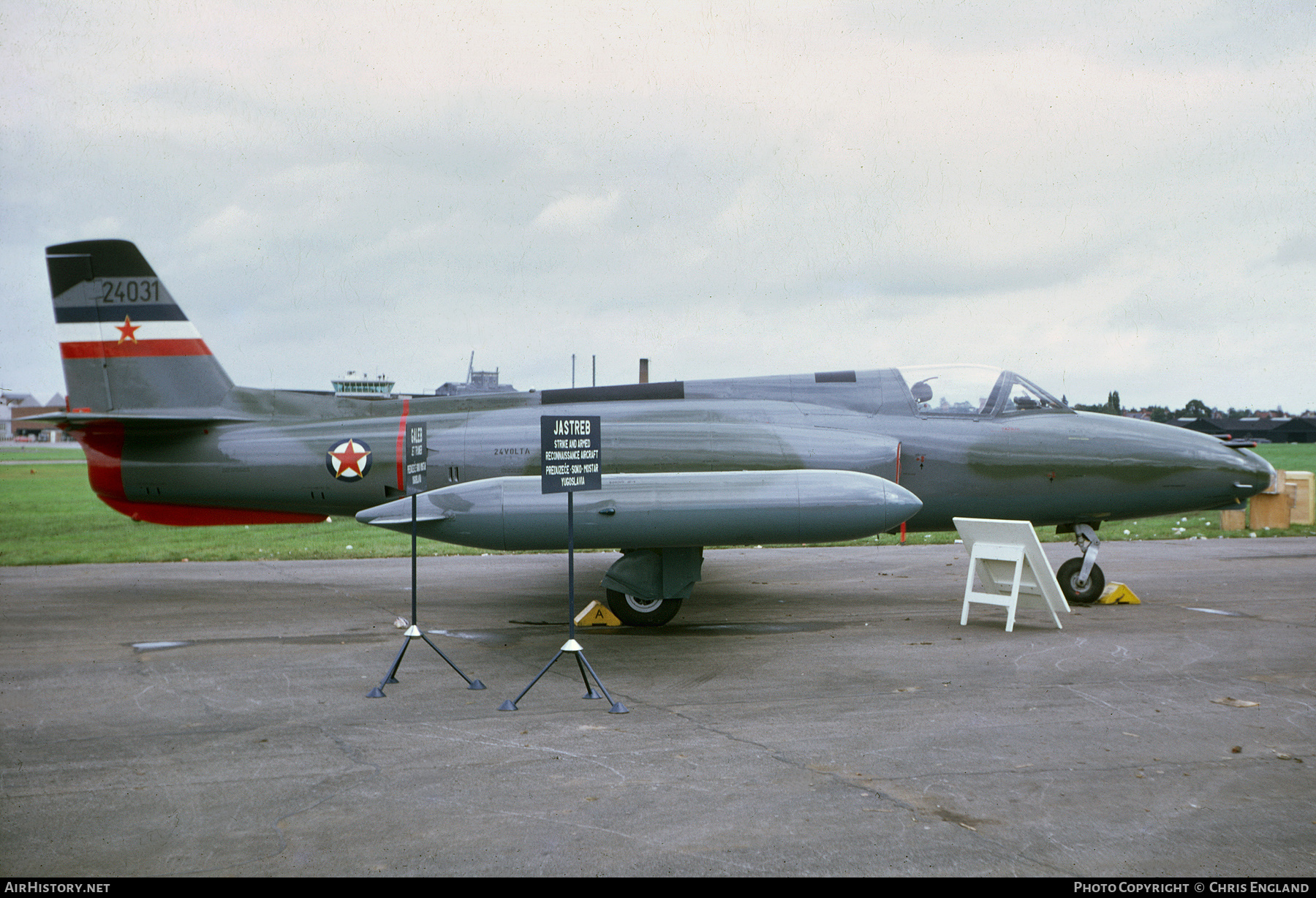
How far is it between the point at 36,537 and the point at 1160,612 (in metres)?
21.4

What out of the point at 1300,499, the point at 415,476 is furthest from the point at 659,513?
the point at 1300,499

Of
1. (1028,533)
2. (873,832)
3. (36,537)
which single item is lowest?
(36,537)

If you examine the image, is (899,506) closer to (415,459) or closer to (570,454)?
(570,454)

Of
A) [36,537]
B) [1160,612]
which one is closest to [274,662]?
[1160,612]

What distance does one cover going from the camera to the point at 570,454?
6984mm

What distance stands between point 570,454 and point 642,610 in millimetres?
3341

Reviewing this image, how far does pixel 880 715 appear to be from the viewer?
6281 millimetres

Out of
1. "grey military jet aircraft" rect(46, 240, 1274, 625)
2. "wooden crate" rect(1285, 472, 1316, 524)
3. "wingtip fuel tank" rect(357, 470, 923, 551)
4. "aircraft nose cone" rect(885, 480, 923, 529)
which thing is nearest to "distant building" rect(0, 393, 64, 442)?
"grey military jet aircraft" rect(46, 240, 1274, 625)

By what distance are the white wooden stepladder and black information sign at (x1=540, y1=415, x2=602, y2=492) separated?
15.7 feet

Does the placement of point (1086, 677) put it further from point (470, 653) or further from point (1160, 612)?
point (470, 653)

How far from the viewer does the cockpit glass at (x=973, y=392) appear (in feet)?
35.7

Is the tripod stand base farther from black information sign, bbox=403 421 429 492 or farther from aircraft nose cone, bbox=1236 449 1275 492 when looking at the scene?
aircraft nose cone, bbox=1236 449 1275 492

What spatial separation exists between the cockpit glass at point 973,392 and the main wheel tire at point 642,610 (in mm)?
3826

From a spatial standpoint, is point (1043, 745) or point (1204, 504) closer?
point (1043, 745)
